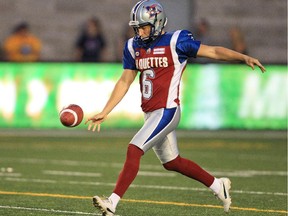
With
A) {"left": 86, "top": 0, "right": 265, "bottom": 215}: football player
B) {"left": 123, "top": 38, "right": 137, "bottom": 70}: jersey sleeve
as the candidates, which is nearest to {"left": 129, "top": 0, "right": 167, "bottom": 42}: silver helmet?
{"left": 86, "top": 0, "right": 265, "bottom": 215}: football player

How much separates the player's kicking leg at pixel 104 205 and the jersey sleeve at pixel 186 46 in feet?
4.78

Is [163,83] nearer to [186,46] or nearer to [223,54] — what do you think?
[186,46]

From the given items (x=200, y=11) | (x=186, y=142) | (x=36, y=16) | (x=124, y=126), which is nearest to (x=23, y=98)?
(x=124, y=126)

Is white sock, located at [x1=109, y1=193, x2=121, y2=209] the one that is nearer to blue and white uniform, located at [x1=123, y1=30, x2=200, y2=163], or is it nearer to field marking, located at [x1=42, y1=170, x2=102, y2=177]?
blue and white uniform, located at [x1=123, y1=30, x2=200, y2=163]

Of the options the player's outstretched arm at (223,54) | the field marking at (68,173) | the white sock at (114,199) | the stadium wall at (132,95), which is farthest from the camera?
the stadium wall at (132,95)

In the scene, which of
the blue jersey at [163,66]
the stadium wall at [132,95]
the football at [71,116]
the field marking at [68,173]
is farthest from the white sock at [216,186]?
the stadium wall at [132,95]

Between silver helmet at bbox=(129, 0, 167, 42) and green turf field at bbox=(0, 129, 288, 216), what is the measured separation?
5.11 ft

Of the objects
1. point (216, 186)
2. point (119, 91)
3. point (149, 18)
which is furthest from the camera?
point (216, 186)

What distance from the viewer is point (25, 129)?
18.0m

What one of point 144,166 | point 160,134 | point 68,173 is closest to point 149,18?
point 160,134

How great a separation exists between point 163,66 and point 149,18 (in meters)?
0.42

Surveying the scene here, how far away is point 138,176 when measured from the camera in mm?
12344

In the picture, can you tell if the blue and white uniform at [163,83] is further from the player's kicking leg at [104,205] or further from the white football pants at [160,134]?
the player's kicking leg at [104,205]

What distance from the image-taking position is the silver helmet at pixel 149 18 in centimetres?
870
